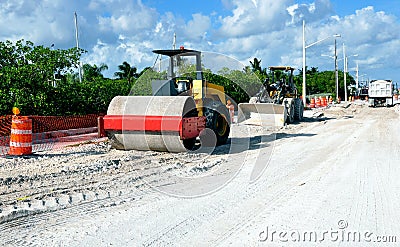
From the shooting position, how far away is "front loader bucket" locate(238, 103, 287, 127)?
19.5m

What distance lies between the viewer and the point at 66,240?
200 inches

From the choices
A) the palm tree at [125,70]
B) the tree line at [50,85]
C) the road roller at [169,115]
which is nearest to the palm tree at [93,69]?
the palm tree at [125,70]

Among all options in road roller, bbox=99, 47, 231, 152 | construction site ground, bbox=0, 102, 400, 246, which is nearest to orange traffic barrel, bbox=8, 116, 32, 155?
construction site ground, bbox=0, 102, 400, 246

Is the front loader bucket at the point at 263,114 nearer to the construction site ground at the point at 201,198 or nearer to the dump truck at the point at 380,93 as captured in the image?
the construction site ground at the point at 201,198

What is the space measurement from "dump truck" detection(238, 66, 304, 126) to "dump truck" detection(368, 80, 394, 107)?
76.3 feet

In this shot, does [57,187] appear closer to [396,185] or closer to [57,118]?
[396,185]

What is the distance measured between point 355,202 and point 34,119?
10971 mm

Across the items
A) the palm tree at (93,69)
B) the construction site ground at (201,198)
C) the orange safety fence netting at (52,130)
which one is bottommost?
the construction site ground at (201,198)

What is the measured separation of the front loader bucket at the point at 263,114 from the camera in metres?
19.5

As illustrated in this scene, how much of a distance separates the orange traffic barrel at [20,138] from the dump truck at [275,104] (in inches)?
432

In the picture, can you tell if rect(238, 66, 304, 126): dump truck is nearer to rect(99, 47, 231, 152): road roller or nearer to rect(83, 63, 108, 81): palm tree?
rect(99, 47, 231, 152): road roller

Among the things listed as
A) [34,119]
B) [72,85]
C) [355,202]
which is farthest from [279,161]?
[72,85]

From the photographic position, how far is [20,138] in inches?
420

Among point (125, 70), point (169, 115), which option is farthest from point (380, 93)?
point (169, 115)
